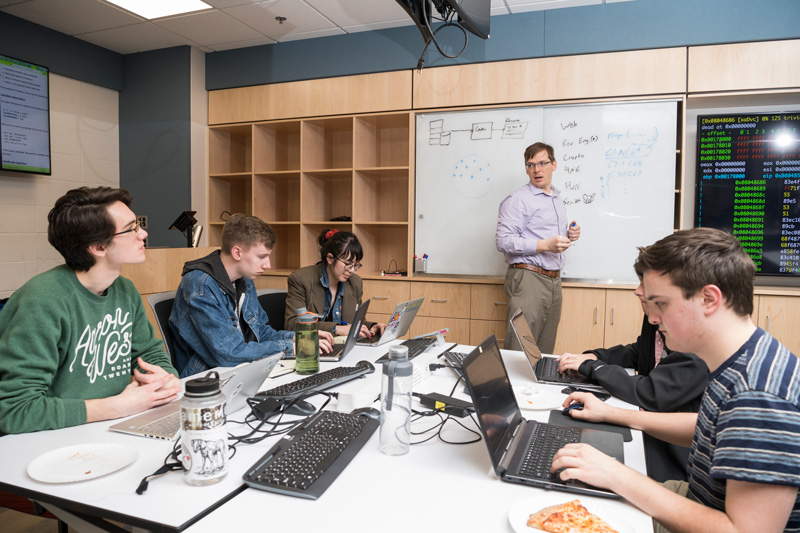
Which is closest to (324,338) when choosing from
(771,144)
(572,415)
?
(572,415)

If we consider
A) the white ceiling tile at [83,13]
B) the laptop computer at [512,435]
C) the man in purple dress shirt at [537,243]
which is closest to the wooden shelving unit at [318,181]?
the man in purple dress shirt at [537,243]

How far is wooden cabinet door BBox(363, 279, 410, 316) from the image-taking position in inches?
150

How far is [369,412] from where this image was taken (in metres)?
1.30

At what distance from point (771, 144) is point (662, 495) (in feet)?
10.8

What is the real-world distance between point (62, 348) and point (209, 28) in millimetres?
3360

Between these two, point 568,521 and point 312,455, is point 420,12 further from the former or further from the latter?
point 568,521

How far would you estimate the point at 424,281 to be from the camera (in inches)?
147

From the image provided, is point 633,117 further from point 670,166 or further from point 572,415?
point 572,415

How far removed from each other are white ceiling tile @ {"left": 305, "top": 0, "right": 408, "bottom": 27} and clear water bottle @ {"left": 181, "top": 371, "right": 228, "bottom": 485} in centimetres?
315

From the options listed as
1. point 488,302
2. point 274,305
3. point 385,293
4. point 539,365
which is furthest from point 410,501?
point 385,293

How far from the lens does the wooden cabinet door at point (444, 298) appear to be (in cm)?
365

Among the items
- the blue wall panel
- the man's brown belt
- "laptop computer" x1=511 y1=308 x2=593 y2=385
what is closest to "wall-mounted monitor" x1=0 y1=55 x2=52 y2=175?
the blue wall panel

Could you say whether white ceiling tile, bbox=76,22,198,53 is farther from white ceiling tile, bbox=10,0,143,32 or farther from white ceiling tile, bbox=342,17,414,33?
white ceiling tile, bbox=342,17,414,33

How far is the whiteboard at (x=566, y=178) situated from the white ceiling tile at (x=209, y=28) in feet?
5.24
